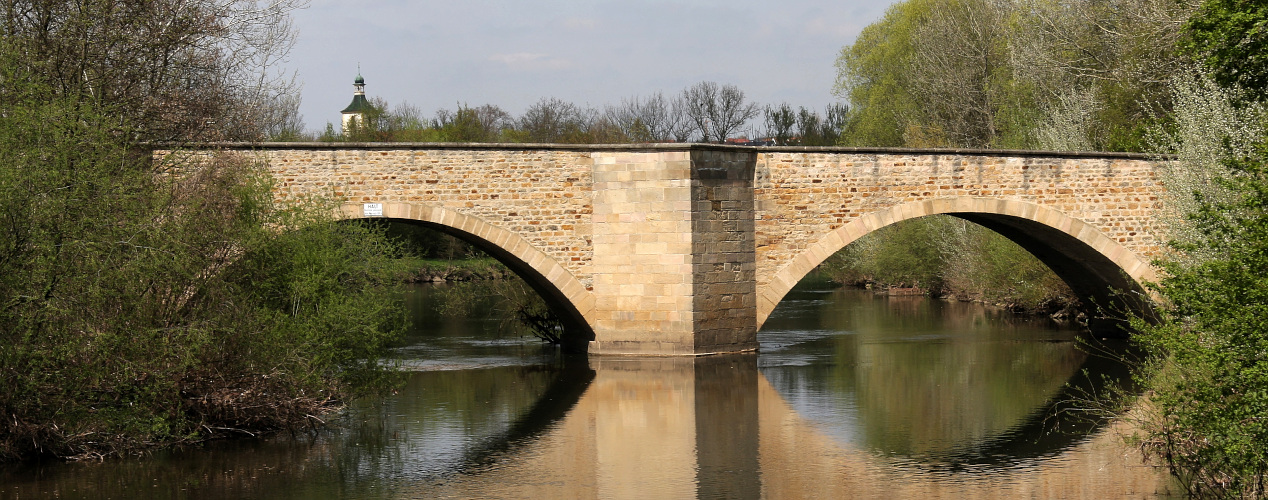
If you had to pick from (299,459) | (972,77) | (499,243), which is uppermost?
(972,77)

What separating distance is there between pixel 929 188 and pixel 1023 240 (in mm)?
3205

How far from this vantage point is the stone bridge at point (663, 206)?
43.7ft

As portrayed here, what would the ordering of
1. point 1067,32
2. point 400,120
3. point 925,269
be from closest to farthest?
point 1067,32, point 925,269, point 400,120

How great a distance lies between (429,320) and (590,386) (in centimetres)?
823

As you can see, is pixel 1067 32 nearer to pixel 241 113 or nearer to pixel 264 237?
pixel 241 113

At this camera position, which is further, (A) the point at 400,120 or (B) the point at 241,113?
(A) the point at 400,120

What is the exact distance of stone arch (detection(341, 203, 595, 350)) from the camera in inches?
522

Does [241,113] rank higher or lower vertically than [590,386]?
higher

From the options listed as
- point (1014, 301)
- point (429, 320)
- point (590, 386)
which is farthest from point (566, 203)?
point (1014, 301)

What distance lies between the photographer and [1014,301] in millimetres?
20891

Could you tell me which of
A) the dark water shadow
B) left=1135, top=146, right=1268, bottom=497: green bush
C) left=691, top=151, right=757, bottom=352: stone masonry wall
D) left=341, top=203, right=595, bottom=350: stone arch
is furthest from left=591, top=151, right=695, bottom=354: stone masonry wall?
left=1135, top=146, right=1268, bottom=497: green bush

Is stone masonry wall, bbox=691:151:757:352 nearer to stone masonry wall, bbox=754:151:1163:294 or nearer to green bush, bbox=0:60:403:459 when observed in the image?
stone masonry wall, bbox=754:151:1163:294

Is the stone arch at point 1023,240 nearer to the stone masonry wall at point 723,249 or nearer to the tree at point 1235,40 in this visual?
the stone masonry wall at point 723,249

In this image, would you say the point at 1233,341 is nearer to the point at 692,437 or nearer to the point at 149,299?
the point at 692,437
